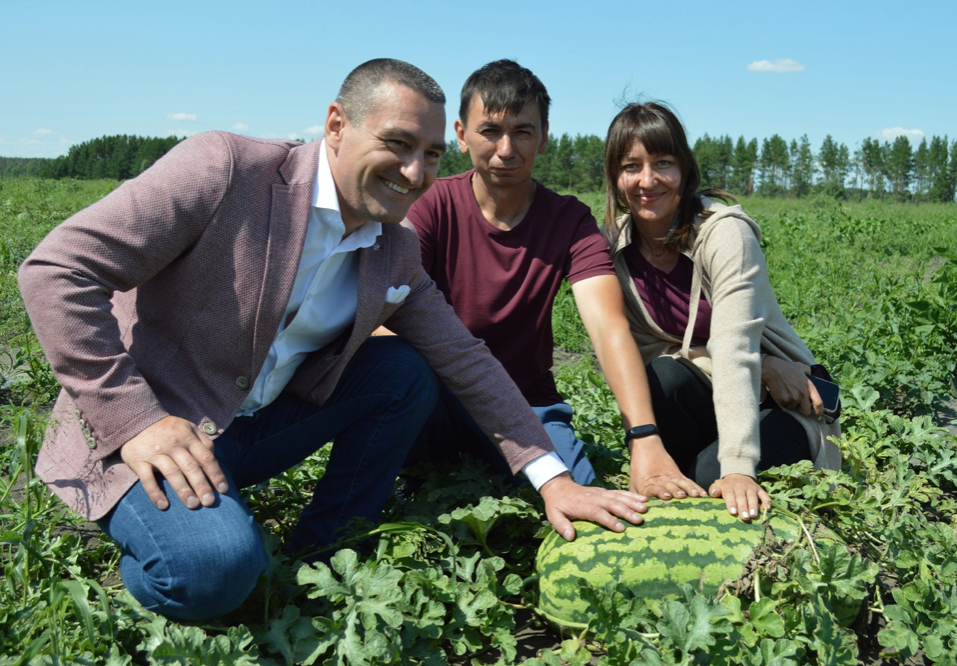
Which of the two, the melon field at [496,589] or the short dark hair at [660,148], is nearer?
the melon field at [496,589]

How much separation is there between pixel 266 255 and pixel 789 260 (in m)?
9.29

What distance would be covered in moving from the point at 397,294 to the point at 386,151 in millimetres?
524

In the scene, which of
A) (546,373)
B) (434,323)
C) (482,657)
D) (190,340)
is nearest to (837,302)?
(546,373)

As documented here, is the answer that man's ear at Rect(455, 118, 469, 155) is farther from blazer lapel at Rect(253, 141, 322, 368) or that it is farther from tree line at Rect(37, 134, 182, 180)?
tree line at Rect(37, 134, 182, 180)

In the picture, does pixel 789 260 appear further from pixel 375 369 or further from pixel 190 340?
pixel 190 340

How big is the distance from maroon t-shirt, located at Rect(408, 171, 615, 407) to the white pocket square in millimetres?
667

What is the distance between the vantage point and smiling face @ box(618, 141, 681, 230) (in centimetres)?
327

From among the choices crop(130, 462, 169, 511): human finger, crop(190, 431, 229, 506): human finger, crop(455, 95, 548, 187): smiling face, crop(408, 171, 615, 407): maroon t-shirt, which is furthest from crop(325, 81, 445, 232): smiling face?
crop(130, 462, 169, 511): human finger

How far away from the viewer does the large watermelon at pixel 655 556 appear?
239cm

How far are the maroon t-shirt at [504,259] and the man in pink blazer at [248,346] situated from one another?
496mm

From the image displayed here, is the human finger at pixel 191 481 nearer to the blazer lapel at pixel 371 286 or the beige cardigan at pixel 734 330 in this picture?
the blazer lapel at pixel 371 286

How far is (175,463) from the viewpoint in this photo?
222cm

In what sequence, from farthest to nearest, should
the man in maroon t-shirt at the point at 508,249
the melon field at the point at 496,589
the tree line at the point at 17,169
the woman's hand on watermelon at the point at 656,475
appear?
the tree line at the point at 17,169 < the man in maroon t-shirt at the point at 508,249 < the woman's hand on watermelon at the point at 656,475 < the melon field at the point at 496,589

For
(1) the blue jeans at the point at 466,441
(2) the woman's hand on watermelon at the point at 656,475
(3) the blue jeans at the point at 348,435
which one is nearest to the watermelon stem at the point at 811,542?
(2) the woman's hand on watermelon at the point at 656,475
